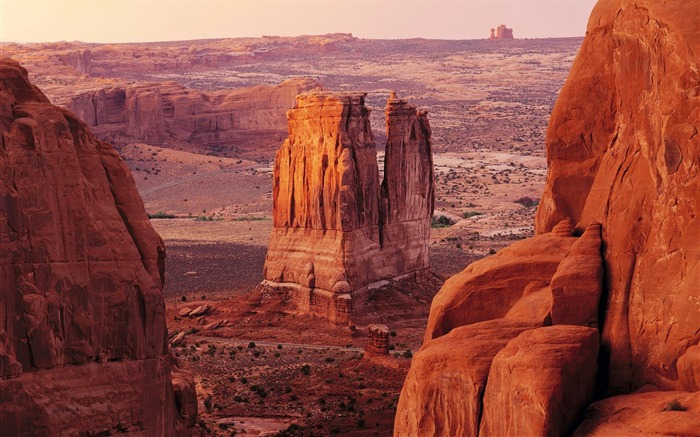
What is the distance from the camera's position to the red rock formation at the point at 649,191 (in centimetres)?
1881

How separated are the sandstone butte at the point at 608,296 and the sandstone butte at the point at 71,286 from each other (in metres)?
4.62

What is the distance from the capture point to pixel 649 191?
1995 centimetres

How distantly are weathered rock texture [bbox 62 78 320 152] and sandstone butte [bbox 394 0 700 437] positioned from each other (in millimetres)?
104648

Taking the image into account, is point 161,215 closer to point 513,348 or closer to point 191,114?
point 191,114

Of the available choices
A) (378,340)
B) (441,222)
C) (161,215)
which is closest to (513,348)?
(378,340)

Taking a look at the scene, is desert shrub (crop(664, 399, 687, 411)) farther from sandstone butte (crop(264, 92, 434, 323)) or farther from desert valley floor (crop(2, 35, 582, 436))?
sandstone butte (crop(264, 92, 434, 323))

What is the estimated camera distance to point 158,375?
75.3ft

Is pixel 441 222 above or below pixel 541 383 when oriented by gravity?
below

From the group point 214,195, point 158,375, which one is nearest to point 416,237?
point 158,375

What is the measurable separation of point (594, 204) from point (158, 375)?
25.6 ft

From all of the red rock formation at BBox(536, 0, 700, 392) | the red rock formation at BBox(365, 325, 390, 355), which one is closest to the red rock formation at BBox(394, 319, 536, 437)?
the red rock formation at BBox(536, 0, 700, 392)

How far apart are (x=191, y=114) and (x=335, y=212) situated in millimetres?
80076

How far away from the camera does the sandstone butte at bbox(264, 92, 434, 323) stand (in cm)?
5406

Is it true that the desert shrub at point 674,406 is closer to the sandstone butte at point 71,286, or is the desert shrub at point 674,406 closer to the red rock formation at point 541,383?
the red rock formation at point 541,383
